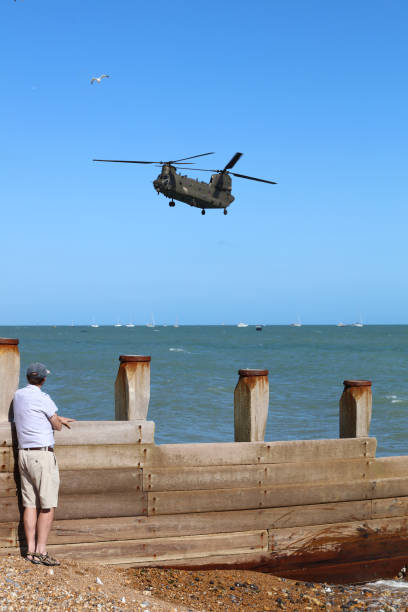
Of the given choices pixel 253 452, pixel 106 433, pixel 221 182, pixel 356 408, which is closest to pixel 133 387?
pixel 106 433

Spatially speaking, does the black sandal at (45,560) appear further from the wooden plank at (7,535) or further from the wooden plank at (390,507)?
the wooden plank at (390,507)

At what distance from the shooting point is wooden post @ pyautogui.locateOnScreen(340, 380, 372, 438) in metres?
6.92

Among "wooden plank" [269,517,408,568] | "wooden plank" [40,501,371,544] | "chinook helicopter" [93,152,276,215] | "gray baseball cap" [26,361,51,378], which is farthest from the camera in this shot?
"chinook helicopter" [93,152,276,215]

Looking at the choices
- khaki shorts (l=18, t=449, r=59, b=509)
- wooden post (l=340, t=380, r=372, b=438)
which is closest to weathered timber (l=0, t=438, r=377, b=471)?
wooden post (l=340, t=380, r=372, b=438)

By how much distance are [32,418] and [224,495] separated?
218cm

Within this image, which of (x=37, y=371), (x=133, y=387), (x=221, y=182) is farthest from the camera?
(x=221, y=182)

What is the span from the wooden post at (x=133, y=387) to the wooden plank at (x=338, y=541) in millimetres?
1999

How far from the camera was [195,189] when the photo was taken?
87.2 feet

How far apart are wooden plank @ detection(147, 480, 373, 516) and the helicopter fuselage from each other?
19.9m

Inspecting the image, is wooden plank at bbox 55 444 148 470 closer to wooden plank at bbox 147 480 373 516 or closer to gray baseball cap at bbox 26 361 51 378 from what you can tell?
wooden plank at bbox 147 480 373 516

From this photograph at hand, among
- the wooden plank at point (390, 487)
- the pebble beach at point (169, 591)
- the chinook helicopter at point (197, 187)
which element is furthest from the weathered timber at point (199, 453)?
the chinook helicopter at point (197, 187)

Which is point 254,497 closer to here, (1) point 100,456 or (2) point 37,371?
(1) point 100,456

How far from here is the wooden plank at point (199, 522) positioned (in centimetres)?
603

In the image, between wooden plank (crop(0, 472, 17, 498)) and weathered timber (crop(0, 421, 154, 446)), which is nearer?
wooden plank (crop(0, 472, 17, 498))
